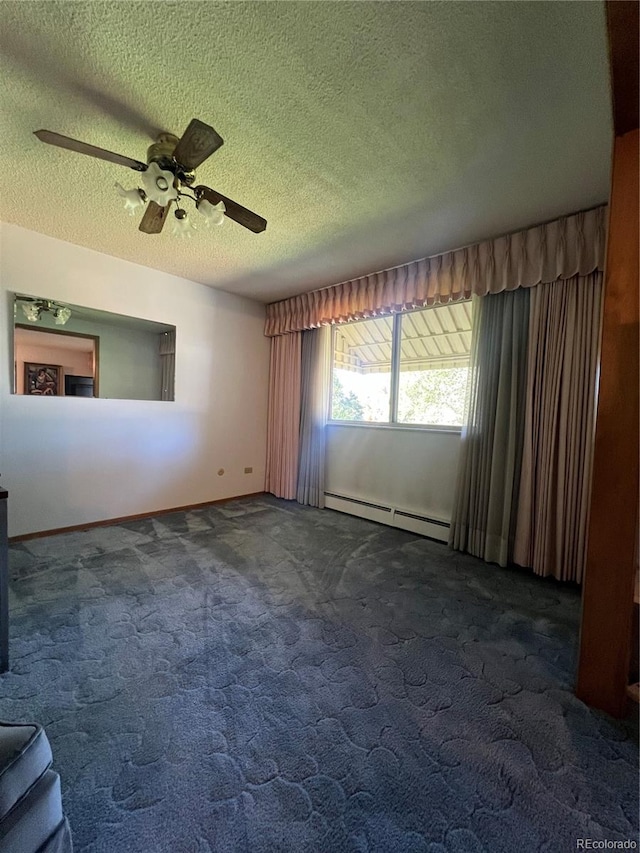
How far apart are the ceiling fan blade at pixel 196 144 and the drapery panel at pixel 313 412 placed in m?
2.28

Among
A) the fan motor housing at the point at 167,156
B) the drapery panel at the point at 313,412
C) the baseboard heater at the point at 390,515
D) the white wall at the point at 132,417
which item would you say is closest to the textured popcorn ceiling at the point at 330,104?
the fan motor housing at the point at 167,156

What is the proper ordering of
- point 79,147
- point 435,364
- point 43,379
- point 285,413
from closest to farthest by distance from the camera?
point 79,147 → point 43,379 → point 435,364 → point 285,413

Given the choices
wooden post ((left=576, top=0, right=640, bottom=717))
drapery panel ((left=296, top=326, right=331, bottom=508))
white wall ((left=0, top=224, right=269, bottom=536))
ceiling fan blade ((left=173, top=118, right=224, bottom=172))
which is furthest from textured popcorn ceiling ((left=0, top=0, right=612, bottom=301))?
drapery panel ((left=296, top=326, right=331, bottom=508))

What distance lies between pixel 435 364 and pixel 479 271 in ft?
2.71

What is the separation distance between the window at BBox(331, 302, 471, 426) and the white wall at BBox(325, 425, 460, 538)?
5.9 inches

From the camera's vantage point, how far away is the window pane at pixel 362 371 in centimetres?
336

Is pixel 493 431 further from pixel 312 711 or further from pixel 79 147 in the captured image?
pixel 79 147

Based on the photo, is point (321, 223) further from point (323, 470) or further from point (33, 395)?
point (33, 395)

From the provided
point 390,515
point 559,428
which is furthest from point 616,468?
point 390,515

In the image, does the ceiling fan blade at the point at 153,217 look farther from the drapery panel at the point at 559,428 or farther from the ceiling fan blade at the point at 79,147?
the drapery panel at the point at 559,428

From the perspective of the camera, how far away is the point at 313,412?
3.76 m

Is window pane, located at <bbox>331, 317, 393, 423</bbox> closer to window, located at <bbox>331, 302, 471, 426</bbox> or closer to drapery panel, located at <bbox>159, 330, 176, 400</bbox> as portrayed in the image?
window, located at <bbox>331, 302, 471, 426</bbox>

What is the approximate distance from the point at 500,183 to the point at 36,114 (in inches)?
91.5

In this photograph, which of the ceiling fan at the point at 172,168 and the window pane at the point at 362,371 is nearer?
the ceiling fan at the point at 172,168
